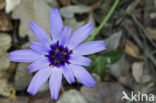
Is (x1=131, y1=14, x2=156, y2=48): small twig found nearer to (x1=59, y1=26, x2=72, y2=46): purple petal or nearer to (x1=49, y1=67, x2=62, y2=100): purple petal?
(x1=59, y1=26, x2=72, y2=46): purple petal

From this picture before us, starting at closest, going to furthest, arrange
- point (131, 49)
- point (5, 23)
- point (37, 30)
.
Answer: point (37, 30) → point (5, 23) → point (131, 49)

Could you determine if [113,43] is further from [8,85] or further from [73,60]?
[8,85]

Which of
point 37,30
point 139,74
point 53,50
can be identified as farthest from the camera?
point 139,74

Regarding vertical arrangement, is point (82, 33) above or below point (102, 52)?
above

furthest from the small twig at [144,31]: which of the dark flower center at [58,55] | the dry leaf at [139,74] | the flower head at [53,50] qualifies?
the dark flower center at [58,55]

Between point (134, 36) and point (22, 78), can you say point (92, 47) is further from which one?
point (134, 36)

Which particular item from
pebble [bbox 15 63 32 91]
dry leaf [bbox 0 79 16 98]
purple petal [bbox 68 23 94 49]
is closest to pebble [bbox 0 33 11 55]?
pebble [bbox 15 63 32 91]

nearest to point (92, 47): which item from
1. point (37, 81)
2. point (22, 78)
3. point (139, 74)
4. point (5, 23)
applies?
point (37, 81)
